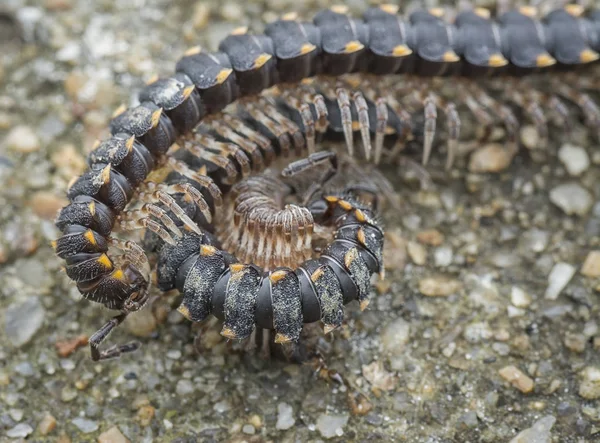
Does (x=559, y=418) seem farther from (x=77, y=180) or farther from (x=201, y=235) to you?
(x=77, y=180)

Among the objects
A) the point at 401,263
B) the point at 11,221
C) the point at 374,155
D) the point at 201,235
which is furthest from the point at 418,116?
the point at 11,221

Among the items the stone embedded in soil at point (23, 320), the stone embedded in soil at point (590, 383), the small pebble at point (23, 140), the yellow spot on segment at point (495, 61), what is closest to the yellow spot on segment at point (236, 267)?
the stone embedded in soil at point (23, 320)

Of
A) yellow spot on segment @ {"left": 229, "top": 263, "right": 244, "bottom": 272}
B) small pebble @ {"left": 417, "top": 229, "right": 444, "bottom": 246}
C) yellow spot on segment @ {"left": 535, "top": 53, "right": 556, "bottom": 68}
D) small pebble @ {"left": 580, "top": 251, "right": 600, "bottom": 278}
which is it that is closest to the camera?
yellow spot on segment @ {"left": 229, "top": 263, "right": 244, "bottom": 272}

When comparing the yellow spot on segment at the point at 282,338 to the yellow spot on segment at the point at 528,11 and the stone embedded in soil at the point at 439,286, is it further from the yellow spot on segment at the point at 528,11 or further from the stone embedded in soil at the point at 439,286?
the yellow spot on segment at the point at 528,11

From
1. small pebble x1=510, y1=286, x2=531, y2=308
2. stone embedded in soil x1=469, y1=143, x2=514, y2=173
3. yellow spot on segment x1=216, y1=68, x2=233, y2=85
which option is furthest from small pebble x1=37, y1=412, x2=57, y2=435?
stone embedded in soil x1=469, y1=143, x2=514, y2=173

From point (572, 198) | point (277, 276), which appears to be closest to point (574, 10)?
point (572, 198)

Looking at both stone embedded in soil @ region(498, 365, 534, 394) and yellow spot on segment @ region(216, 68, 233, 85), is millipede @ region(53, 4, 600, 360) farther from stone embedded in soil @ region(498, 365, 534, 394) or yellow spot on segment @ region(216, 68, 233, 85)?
stone embedded in soil @ region(498, 365, 534, 394)

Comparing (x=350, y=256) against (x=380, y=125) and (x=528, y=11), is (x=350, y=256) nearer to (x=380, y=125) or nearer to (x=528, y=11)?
(x=380, y=125)
